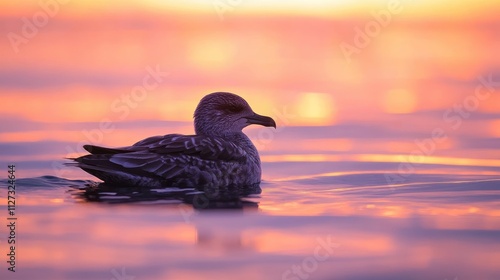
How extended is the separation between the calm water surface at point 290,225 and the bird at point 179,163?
1.14 ft

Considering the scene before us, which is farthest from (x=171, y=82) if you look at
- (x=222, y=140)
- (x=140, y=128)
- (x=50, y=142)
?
(x=222, y=140)

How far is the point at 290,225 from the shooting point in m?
11.6

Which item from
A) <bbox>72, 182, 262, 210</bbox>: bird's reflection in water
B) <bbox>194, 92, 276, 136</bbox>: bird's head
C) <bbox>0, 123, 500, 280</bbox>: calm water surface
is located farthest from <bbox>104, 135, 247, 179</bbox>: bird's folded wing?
<bbox>194, 92, 276, 136</bbox>: bird's head

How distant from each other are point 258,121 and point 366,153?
1.60 m

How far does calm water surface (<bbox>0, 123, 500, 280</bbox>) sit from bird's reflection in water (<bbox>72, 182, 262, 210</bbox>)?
0.08 meters

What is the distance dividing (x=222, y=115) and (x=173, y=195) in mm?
2186

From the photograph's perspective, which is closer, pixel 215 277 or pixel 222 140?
pixel 215 277

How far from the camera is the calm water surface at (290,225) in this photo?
32.2 feet

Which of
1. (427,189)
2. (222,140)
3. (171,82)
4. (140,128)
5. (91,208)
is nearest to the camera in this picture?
(91,208)

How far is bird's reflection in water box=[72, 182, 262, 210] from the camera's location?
505 inches

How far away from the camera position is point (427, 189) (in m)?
13.6

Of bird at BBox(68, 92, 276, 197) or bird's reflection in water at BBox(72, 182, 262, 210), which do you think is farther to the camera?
bird at BBox(68, 92, 276, 197)

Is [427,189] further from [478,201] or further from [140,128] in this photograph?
[140,128]

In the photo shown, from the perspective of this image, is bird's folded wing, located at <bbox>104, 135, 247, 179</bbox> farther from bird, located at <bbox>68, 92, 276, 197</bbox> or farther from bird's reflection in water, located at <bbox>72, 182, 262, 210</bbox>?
bird's reflection in water, located at <bbox>72, 182, 262, 210</bbox>
